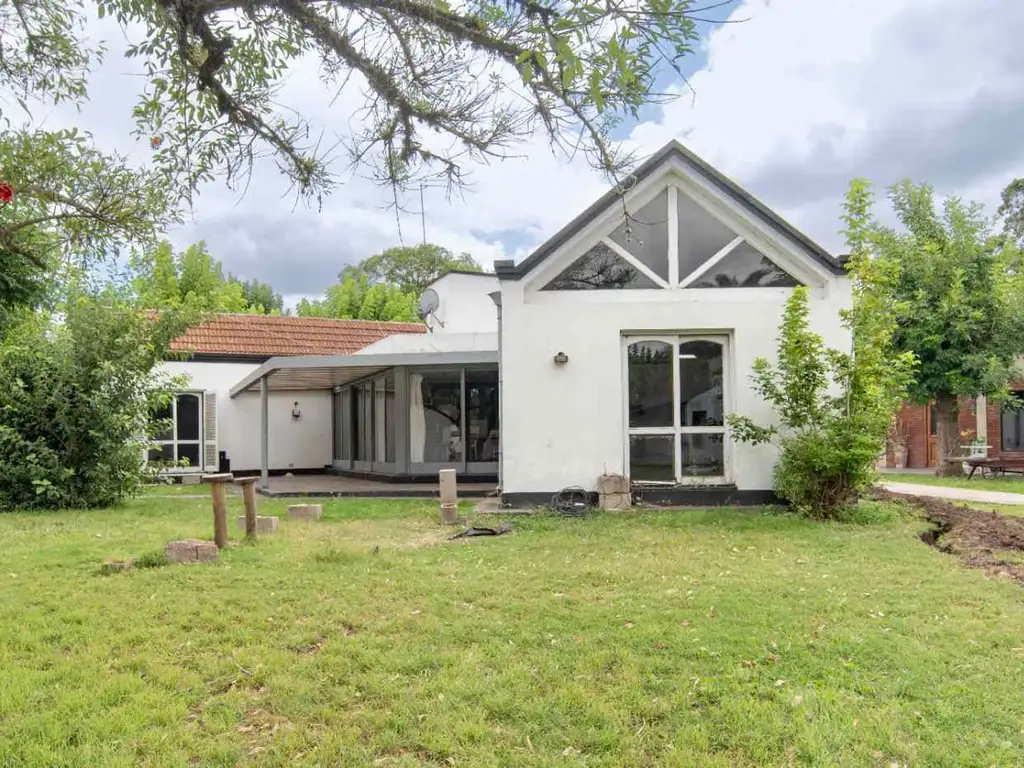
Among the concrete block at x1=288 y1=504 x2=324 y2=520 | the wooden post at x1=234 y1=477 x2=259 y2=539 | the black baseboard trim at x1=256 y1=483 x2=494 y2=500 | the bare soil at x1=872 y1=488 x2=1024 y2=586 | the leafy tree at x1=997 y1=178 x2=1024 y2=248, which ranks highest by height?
the leafy tree at x1=997 y1=178 x2=1024 y2=248

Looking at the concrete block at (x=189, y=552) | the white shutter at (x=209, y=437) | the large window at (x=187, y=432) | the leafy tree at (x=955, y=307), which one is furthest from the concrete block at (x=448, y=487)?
the leafy tree at (x=955, y=307)

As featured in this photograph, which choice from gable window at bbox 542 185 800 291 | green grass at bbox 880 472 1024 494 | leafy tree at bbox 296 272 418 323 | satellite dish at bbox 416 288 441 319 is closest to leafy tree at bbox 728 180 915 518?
gable window at bbox 542 185 800 291

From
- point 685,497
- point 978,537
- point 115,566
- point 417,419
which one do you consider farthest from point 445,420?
point 978,537

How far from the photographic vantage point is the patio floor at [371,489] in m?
13.9

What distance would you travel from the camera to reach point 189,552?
717 centimetres

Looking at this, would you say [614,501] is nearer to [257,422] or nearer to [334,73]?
[334,73]

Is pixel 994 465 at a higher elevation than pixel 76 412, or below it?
below

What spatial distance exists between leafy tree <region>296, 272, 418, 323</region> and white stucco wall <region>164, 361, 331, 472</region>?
1550 cm

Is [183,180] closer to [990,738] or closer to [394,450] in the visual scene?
[990,738]

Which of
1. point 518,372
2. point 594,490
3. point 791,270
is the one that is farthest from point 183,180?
point 791,270

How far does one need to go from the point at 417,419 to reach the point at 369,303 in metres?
21.5

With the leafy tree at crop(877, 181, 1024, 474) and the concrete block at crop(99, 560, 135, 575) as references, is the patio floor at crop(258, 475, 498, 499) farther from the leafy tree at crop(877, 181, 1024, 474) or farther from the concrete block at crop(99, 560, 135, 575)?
the leafy tree at crop(877, 181, 1024, 474)

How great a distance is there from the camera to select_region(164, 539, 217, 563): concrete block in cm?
713

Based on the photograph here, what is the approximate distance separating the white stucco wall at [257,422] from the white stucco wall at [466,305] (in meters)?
5.13
